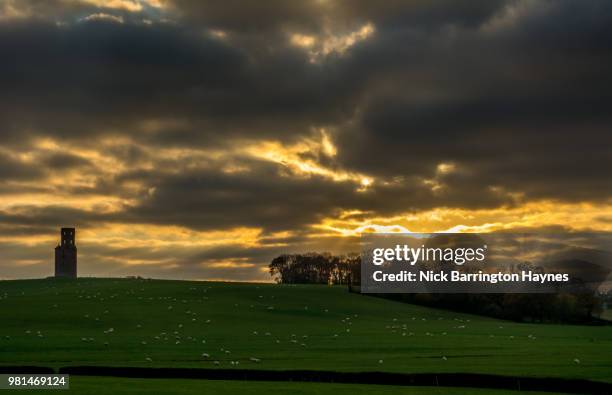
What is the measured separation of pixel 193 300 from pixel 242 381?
65995mm

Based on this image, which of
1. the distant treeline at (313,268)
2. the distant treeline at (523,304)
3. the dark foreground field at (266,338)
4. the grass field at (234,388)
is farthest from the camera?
the distant treeline at (313,268)

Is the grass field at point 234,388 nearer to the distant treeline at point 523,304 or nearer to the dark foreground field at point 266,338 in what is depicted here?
the dark foreground field at point 266,338

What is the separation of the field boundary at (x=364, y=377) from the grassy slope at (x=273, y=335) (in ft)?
13.5

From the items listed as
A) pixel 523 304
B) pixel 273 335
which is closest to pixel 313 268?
pixel 523 304

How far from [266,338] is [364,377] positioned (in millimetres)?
29067

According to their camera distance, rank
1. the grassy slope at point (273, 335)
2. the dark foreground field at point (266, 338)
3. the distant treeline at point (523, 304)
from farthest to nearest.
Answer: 1. the distant treeline at point (523, 304)
2. the grassy slope at point (273, 335)
3. the dark foreground field at point (266, 338)

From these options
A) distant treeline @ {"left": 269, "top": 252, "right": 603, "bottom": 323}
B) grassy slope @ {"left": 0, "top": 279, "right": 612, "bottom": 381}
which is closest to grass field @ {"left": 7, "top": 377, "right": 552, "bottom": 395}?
grassy slope @ {"left": 0, "top": 279, "right": 612, "bottom": 381}

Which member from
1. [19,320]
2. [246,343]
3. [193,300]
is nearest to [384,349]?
[246,343]

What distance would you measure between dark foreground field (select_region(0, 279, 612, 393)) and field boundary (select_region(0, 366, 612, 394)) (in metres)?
1.64

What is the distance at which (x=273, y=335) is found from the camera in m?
63.6

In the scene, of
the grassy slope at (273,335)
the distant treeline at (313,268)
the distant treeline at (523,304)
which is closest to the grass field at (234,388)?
the grassy slope at (273,335)

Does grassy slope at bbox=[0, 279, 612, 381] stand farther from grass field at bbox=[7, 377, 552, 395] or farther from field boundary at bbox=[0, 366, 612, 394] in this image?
grass field at bbox=[7, 377, 552, 395]

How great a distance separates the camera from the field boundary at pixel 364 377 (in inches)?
1163

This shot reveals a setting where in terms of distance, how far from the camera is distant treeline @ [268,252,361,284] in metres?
180
